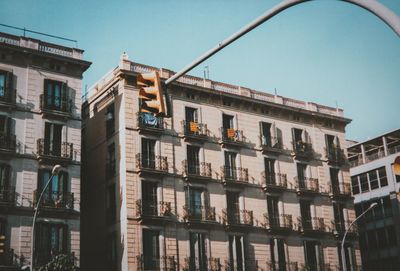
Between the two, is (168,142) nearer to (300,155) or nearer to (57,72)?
(57,72)

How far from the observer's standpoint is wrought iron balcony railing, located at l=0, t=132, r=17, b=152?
33.5 m

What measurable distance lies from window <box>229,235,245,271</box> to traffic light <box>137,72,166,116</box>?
98.9ft

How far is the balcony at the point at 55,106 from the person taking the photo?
35.6 meters

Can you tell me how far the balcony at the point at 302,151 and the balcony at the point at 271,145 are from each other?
4.37ft

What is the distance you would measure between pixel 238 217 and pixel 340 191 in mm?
11560

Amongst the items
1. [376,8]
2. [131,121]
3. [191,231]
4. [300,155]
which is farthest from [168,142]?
[376,8]

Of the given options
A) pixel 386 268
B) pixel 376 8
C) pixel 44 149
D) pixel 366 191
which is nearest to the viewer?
pixel 376 8

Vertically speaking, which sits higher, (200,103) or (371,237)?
(200,103)

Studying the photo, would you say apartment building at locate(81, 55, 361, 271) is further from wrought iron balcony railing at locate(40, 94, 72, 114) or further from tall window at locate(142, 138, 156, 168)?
wrought iron balcony railing at locate(40, 94, 72, 114)

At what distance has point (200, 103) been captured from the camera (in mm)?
42625

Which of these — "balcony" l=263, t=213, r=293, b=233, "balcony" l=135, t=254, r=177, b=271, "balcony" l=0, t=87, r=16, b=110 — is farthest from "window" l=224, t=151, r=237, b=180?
"balcony" l=0, t=87, r=16, b=110

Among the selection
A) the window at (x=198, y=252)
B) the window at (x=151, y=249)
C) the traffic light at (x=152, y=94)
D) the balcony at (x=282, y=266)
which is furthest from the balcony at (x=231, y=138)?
the traffic light at (x=152, y=94)

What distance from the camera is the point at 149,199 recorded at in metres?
37.8

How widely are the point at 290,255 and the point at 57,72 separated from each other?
22.0m
